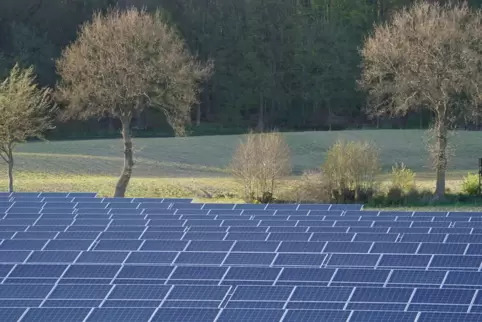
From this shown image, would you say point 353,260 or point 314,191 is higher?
point 353,260

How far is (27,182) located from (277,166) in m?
13.4

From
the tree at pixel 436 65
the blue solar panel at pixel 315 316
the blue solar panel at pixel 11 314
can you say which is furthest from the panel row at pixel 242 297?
the tree at pixel 436 65

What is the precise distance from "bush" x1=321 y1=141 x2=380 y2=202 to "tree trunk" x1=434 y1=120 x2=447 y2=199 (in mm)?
2433

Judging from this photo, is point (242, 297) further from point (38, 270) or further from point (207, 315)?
point (38, 270)

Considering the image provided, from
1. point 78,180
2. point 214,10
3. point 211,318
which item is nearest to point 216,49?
point 214,10

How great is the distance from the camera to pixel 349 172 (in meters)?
38.6

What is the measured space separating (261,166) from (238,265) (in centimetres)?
2234

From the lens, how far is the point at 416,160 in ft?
195

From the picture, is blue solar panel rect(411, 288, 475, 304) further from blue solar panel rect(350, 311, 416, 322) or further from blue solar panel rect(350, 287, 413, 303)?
blue solar panel rect(350, 311, 416, 322)

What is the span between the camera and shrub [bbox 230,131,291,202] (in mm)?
38938

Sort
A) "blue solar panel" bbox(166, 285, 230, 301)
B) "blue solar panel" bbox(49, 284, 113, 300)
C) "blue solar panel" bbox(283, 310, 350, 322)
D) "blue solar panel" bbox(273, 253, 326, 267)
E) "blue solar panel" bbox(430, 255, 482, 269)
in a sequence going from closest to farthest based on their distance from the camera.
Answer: "blue solar panel" bbox(283, 310, 350, 322)
"blue solar panel" bbox(166, 285, 230, 301)
"blue solar panel" bbox(49, 284, 113, 300)
"blue solar panel" bbox(430, 255, 482, 269)
"blue solar panel" bbox(273, 253, 326, 267)

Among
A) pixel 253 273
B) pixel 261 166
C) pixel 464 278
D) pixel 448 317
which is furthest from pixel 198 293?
pixel 261 166

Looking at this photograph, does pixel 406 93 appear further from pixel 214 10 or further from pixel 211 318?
pixel 214 10

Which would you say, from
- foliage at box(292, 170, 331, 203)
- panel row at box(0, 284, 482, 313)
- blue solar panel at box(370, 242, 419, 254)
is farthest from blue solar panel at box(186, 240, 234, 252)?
foliage at box(292, 170, 331, 203)
